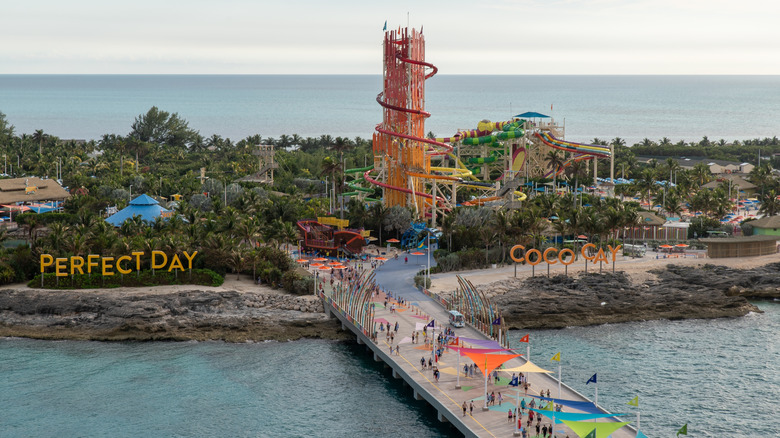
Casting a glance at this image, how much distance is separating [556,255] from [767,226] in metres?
26.4

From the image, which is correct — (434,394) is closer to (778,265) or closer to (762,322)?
(762,322)

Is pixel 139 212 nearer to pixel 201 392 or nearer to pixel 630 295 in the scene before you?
pixel 201 392

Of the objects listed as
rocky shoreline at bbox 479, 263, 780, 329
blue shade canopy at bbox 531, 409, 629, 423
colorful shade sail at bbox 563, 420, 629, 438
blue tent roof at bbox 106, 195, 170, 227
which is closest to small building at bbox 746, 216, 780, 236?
rocky shoreline at bbox 479, 263, 780, 329

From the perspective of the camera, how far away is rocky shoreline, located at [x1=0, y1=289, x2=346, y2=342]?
2685 inches

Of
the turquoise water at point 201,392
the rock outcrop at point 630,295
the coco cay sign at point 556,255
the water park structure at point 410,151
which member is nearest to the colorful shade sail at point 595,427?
the turquoise water at point 201,392

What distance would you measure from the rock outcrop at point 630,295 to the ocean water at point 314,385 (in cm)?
319

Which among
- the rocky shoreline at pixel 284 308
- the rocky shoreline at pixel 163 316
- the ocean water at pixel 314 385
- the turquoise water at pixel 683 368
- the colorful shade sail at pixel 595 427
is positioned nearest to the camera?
the colorful shade sail at pixel 595 427

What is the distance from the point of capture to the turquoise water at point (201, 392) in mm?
51188

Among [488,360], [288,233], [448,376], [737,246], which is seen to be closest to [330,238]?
[288,233]

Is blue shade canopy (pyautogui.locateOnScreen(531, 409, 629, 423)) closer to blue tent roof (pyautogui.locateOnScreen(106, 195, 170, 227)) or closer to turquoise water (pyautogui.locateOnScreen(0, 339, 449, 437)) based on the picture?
turquoise water (pyautogui.locateOnScreen(0, 339, 449, 437))

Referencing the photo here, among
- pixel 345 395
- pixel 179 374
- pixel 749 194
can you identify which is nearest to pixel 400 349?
pixel 345 395

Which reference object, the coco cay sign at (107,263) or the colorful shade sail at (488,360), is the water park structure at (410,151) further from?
the colorful shade sail at (488,360)

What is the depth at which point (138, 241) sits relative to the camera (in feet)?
269

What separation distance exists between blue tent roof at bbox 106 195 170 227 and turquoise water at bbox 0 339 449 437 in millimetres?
30312
